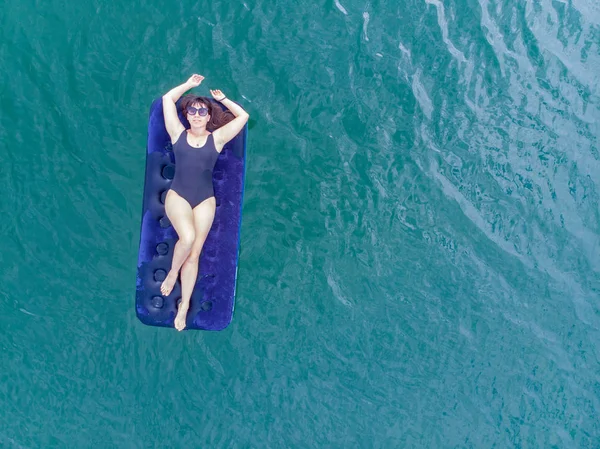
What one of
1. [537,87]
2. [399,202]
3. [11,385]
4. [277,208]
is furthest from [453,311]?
[11,385]

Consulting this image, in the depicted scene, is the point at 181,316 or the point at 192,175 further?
the point at 181,316

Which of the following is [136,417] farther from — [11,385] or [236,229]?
[236,229]

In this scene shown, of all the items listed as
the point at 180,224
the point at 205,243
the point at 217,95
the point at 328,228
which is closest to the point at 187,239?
the point at 180,224

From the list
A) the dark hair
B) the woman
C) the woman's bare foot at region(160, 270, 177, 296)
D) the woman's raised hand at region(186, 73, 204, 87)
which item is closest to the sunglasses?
the woman

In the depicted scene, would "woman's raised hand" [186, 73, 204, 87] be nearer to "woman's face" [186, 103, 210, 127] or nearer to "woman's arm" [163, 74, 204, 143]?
"woman's arm" [163, 74, 204, 143]

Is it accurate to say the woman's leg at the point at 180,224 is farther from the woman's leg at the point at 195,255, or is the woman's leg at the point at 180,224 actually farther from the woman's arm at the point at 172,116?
the woman's arm at the point at 172,116

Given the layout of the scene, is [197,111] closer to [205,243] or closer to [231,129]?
[231,129]
